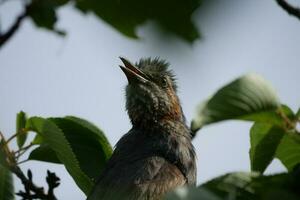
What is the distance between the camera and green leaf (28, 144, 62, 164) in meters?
3.37

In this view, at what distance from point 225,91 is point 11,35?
0.76 meters

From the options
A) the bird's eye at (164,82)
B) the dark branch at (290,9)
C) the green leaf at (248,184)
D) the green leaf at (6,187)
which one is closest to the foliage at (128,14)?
the green leaf at (248,184)

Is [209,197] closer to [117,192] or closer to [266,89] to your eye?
[266,89]

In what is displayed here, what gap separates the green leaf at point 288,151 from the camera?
2.48 meters

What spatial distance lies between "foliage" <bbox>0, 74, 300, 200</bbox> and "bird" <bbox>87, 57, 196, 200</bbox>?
1.37 metres

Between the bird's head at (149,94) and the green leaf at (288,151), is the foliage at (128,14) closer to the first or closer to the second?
the green leaf at (288,151)

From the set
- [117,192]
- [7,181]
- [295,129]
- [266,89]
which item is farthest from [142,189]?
[266,89]

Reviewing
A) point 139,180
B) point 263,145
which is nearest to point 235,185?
point 263,145

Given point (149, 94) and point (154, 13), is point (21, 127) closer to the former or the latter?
point (154, 13)

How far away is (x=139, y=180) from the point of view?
206 inches

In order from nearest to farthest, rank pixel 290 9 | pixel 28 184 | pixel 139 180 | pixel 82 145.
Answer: pixel 290 9, pixel 28 184, pixel 82 145, pixel 139 180

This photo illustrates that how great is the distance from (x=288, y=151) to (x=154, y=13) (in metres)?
1.56

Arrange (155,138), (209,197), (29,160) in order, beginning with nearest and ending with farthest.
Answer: (209,197) < (29,160) < (155,138)

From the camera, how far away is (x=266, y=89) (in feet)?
6.42
